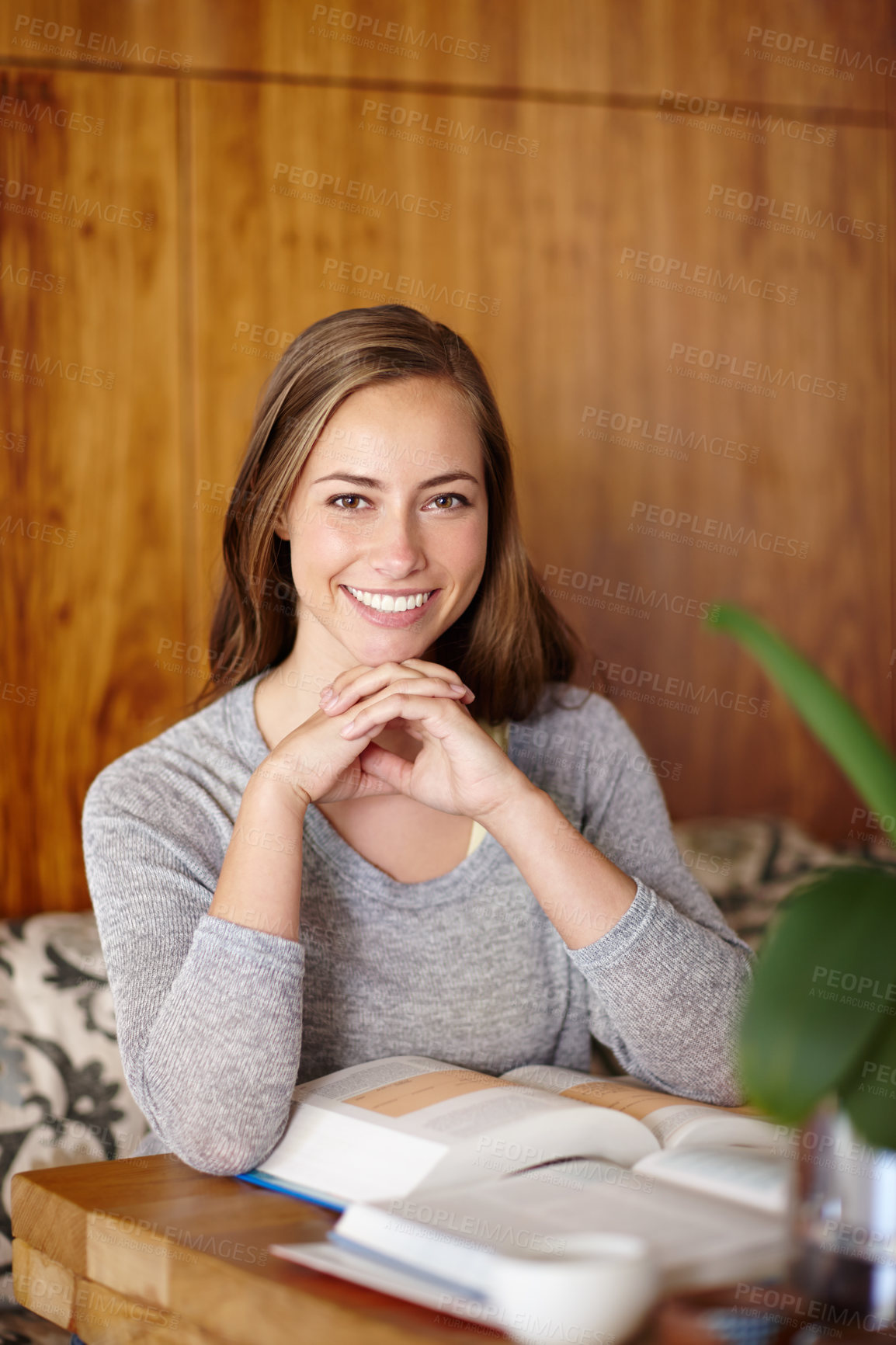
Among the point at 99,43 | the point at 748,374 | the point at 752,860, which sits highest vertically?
the point at 99,43

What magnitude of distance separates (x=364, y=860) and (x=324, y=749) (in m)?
0.20

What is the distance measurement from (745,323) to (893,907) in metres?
2.05

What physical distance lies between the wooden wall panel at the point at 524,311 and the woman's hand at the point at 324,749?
88cm

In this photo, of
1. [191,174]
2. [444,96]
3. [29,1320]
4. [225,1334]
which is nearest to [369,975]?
[225,1334]

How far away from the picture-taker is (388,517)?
134 cm

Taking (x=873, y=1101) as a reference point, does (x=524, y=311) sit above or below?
above

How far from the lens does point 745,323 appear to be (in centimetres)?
242

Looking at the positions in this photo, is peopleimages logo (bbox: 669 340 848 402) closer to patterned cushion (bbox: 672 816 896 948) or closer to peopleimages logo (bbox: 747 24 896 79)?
peopleimages logo (bbox: 747 24 896 79)

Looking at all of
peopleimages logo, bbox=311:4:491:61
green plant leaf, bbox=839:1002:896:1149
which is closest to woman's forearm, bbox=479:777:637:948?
green plant leaf, bbox=839:1002:896:1149

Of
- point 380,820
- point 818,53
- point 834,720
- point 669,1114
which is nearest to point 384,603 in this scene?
point 380,820

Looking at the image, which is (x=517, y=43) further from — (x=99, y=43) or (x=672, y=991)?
(x=672, y=991)

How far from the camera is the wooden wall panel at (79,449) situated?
1.95 metres

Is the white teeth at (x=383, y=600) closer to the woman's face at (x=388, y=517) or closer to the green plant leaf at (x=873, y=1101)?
the woman's face at (x=388, y=517)

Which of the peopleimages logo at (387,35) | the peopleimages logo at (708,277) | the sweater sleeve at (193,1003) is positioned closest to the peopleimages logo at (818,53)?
the peopleimages logo at (708,277)
